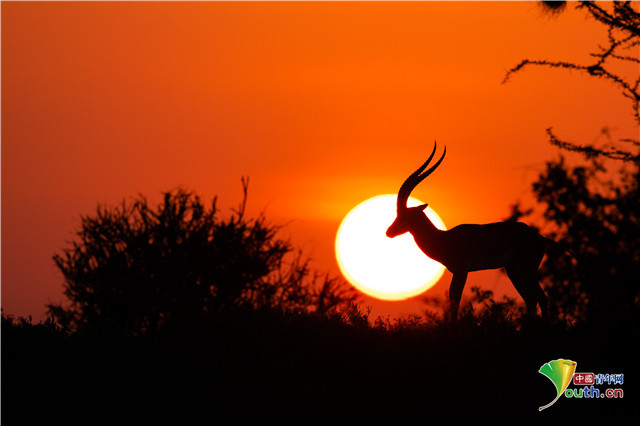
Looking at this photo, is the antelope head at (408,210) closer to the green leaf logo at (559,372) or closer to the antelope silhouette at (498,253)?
the antelope silhouette at (498,253)

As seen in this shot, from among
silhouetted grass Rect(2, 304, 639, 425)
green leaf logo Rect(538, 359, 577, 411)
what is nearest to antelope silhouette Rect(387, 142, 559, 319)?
silhouetted grass Rect(2, 304, 639, 425)

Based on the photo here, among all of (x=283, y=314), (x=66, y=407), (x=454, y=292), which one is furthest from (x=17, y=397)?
(x=454, y=292)

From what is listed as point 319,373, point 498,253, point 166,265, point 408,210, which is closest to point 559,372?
point 498,253

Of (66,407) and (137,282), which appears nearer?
(66,407)

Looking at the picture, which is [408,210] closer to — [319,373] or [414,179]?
[414,179]

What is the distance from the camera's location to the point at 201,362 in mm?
11734

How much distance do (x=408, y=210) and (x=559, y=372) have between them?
13.2ft

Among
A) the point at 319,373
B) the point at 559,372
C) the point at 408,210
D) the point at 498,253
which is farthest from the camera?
the point at 408,210

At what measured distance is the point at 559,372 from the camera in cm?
1114

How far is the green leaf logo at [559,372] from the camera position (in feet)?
35.9

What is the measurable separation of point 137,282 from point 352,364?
59.1 ft

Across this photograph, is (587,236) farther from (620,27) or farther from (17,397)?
(17,397)

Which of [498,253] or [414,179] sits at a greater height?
[414,179]

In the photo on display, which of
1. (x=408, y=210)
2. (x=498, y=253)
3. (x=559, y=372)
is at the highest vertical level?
(x=408, y=210)
